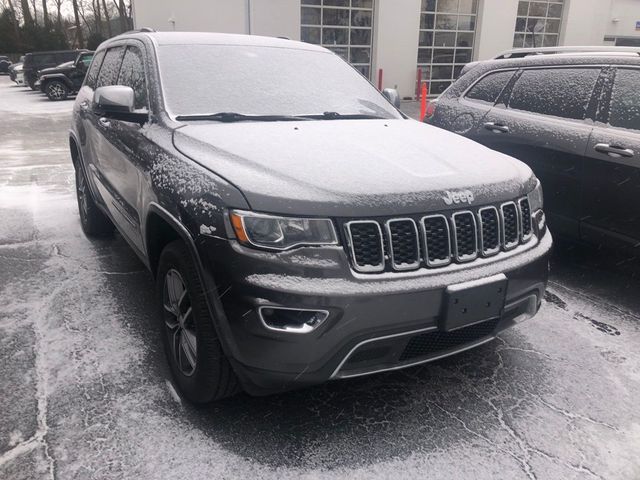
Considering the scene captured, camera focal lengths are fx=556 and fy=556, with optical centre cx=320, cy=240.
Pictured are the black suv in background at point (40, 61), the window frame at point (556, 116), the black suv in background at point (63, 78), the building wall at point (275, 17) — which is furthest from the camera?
the black suv in background at point (40, 61)

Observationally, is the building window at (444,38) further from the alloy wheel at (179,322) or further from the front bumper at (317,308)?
the front bumper at (317,308)

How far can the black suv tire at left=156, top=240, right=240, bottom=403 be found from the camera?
7.69 ft

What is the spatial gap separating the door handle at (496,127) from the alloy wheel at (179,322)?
10.2 ft

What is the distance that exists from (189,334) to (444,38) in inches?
780

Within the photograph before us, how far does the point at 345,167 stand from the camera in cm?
245

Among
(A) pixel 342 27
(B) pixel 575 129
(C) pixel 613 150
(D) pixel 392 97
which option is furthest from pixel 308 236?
(A) pixel 342 27

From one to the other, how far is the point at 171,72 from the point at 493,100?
2.87m

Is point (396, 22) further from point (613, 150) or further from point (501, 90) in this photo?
point (613, 150)

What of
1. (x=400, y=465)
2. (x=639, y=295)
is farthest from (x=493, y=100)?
(x=400, y=465)

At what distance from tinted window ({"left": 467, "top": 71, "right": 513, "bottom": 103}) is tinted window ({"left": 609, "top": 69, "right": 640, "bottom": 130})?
104cm

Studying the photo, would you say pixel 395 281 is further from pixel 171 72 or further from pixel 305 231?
pixel 171 72

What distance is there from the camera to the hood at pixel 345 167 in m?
2.22

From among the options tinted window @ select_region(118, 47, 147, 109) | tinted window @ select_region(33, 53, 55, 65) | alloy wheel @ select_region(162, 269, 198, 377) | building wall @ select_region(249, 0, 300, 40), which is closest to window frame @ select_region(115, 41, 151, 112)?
tinted window @ select_region(118, 47, 147, 109)

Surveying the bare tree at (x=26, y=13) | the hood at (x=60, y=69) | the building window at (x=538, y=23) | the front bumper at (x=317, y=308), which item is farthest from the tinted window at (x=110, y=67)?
the bare tree at (x=26, y=13)
